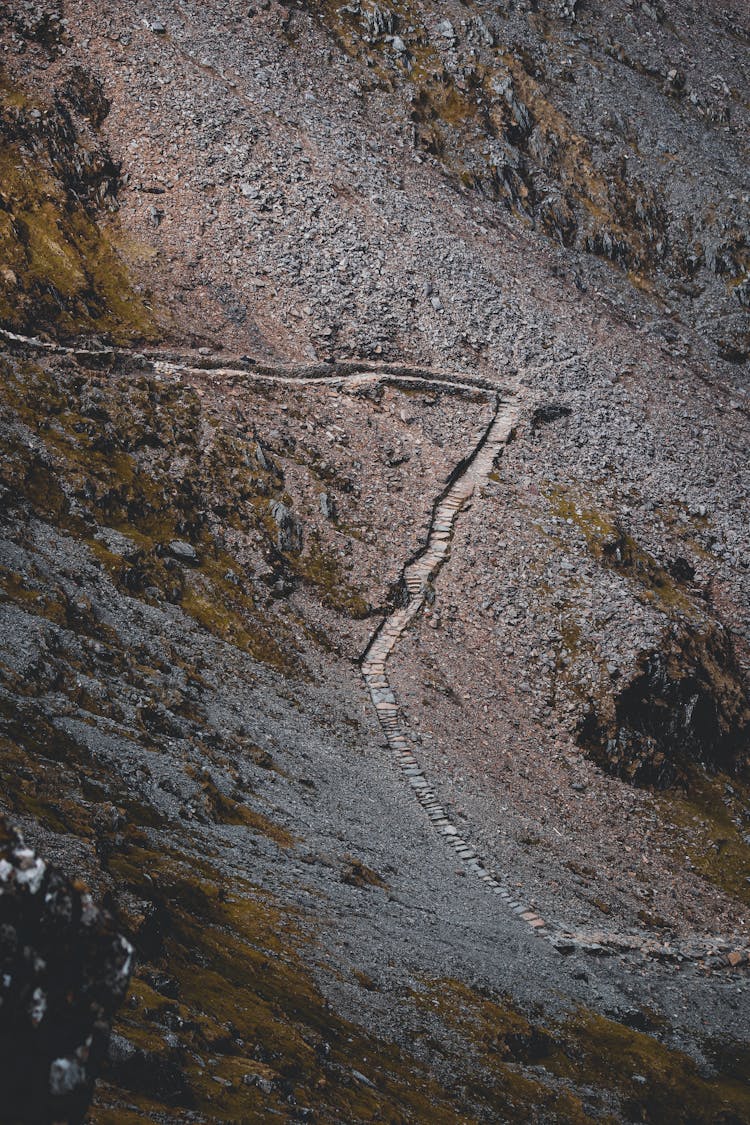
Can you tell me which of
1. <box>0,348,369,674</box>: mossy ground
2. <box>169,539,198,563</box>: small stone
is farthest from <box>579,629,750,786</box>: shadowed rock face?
<box>169,539,198,563</box>: small stone

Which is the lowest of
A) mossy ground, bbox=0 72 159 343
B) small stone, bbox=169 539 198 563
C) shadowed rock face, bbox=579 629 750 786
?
small stone, bbox=169 539 198 563

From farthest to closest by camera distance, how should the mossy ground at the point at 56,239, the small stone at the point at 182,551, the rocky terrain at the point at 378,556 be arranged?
the mossy ground at the point at 56,239
the small stone at the point at 182,551
the rocky terrain at the point at 378,556

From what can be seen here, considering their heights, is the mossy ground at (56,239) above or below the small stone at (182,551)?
above

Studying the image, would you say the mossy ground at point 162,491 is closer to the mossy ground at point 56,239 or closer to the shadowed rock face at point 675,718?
the mossy ground at point 56,239

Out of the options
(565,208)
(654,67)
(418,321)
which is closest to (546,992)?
(418,321)

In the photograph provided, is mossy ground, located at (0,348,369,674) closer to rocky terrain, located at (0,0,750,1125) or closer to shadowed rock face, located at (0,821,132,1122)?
rocky terrain, located at (0,0,750,1125)

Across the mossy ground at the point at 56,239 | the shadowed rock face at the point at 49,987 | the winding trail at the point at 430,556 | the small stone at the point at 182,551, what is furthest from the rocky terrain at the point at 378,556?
the small stone at the point at 182,551
